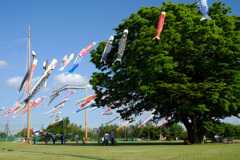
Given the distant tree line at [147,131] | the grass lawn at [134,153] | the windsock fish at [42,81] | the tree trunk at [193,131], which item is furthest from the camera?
the distant tree line at [147,131]

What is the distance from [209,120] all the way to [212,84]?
303 inches

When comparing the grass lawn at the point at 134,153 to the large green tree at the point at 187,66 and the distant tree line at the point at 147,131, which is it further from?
the distant tree line at the point at 147,131

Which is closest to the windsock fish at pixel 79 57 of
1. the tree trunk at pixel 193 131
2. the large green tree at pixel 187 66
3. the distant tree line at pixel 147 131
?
the large green tree at pixel 187 66

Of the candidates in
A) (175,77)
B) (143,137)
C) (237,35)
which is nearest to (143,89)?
(175,77)

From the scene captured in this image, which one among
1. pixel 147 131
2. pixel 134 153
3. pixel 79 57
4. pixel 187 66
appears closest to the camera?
pixel 134 153

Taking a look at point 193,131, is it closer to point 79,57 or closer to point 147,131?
point 79,57

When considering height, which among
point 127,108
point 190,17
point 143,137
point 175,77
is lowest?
point 143,137

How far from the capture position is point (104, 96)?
31469 millimetres

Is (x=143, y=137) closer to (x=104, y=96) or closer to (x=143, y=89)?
(x=104, y=96)

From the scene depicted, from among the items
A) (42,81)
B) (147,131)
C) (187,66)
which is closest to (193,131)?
(187,66)

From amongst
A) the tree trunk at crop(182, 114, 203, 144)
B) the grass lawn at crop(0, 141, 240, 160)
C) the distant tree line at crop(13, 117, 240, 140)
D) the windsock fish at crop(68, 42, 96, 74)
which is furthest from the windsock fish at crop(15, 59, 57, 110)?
the distant tree line at crop(13, 117, 240, 140)

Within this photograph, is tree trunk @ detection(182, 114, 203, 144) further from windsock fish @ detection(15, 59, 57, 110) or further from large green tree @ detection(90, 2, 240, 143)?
windsock fish @ detection(15, 59, 57, 110)

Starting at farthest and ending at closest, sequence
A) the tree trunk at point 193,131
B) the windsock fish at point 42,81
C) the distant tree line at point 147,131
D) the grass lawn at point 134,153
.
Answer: the distant tree line at point 147,131 < the tree trunk at point 193,131 < the windsock fish at point 42,81 < the grass lawn at point 134,153

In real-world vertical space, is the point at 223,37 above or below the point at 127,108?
above
